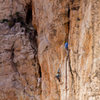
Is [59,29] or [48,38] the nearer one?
[59,29]

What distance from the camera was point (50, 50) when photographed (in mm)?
3875

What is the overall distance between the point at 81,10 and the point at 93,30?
2.26ft

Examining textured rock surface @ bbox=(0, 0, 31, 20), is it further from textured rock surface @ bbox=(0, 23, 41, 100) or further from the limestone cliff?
textured rock surface @ bbox=(0, 23, 41, 100)

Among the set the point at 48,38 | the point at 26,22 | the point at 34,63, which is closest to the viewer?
the point at 48,38

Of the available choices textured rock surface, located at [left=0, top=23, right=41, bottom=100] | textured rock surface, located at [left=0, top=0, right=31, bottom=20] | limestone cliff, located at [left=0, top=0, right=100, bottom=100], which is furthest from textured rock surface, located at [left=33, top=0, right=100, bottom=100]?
textured rock surface, located at [left=0, top=0, right=31, bottom=20]

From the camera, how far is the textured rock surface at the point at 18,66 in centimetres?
508

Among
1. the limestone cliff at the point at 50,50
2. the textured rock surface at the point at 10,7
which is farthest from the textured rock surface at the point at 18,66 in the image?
the textured rock surface at the point at 10,7

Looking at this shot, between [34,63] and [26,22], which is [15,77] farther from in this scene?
[26,22]

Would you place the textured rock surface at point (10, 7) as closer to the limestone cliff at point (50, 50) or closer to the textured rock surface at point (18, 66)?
the limestone cliff at point (50, 50)

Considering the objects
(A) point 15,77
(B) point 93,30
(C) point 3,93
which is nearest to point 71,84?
(B) point 93,30

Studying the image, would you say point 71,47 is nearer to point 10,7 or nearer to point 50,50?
point 50,50

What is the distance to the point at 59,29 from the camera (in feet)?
11.4

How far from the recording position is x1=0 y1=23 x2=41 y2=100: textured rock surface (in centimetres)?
508

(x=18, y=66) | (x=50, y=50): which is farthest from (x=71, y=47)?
(x=18, y=66)
